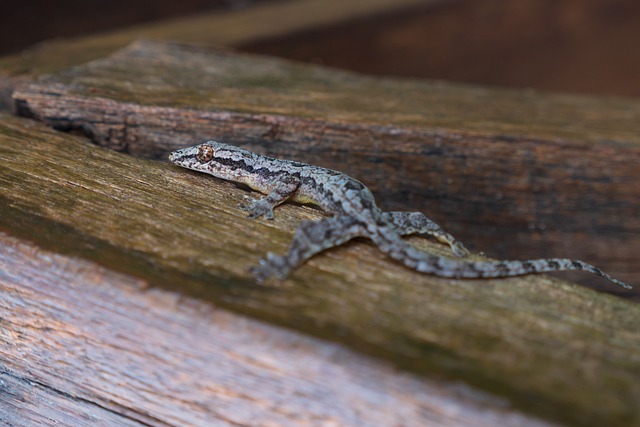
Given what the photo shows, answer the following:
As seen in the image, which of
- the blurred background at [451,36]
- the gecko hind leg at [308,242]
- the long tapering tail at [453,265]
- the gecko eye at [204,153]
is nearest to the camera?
the gecko hind leg at [308,242]

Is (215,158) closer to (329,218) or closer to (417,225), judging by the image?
(329,218)

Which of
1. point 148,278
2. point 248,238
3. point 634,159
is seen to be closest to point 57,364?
point 148,278

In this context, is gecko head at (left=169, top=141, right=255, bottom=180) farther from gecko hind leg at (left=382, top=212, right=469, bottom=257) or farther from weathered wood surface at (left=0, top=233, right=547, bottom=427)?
weathered wood surface at (left=0, top=233, right=547, bottom=427)

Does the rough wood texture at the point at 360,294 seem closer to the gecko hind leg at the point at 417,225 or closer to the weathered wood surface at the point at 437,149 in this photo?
the gecko hind leg at the point at 417,225

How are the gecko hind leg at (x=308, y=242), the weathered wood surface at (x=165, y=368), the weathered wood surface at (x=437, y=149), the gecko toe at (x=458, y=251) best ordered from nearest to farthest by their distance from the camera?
the weathered wood surface at (x=165, y=368) → the gecko hind leg at (x=308, y=242) → the gecko toe at (x=458, y=251) → the weathered wood surface at (x=437, y=149)

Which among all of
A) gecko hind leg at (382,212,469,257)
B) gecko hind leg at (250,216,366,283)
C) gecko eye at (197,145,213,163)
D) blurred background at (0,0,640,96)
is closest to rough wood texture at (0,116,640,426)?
gecko hind leg at (250,216,366,283)

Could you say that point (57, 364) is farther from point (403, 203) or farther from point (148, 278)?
point (403, 203)

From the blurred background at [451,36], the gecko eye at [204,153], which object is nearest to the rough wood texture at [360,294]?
the gecko eye at [204,153]

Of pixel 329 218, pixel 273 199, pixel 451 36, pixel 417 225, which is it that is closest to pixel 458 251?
pixel 417 225
